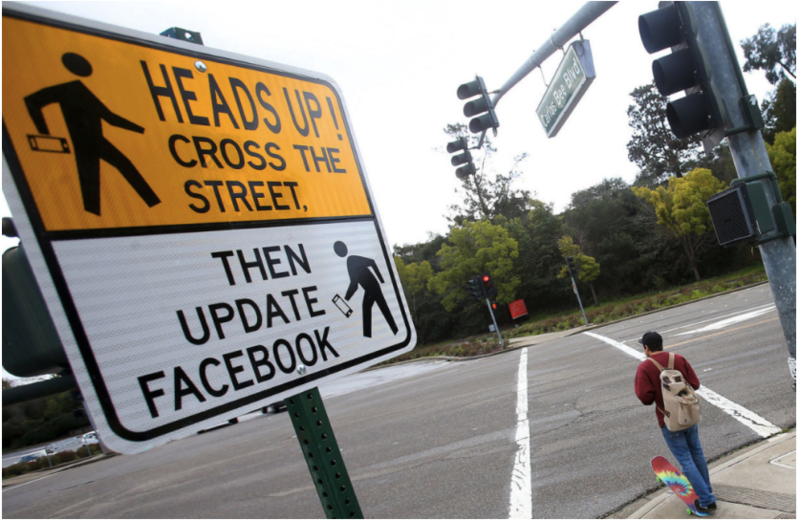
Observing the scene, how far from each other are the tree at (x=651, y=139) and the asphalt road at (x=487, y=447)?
36.8m

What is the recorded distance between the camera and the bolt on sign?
110 cm

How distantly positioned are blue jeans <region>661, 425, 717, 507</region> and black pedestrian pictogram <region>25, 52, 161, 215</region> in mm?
Result: 5216

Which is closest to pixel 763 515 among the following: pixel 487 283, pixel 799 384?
pixel 799 384

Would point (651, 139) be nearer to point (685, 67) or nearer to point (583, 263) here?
point (583, 263)

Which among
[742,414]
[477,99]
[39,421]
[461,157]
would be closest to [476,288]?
[461,157]

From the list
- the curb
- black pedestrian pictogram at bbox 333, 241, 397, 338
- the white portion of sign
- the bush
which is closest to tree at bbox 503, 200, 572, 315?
the curb

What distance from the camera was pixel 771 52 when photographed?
48.8m

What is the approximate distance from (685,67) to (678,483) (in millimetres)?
3556

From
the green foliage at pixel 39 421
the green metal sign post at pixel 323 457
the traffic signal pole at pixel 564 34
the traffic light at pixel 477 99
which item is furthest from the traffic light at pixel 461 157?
the green metal sign post at pixel 323 457

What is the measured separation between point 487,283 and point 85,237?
25.0 meters

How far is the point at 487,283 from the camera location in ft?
84.2

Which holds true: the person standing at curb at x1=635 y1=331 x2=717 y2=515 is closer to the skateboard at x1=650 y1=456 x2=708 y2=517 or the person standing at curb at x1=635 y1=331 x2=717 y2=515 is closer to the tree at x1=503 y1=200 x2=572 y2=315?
the skateboard at x1=650 y1=456 x2=708 y2=517

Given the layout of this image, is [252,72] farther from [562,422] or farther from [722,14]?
[562,422]

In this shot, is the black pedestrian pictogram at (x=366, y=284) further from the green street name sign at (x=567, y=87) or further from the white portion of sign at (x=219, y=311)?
the green street name sign at (x=567, y=87)
